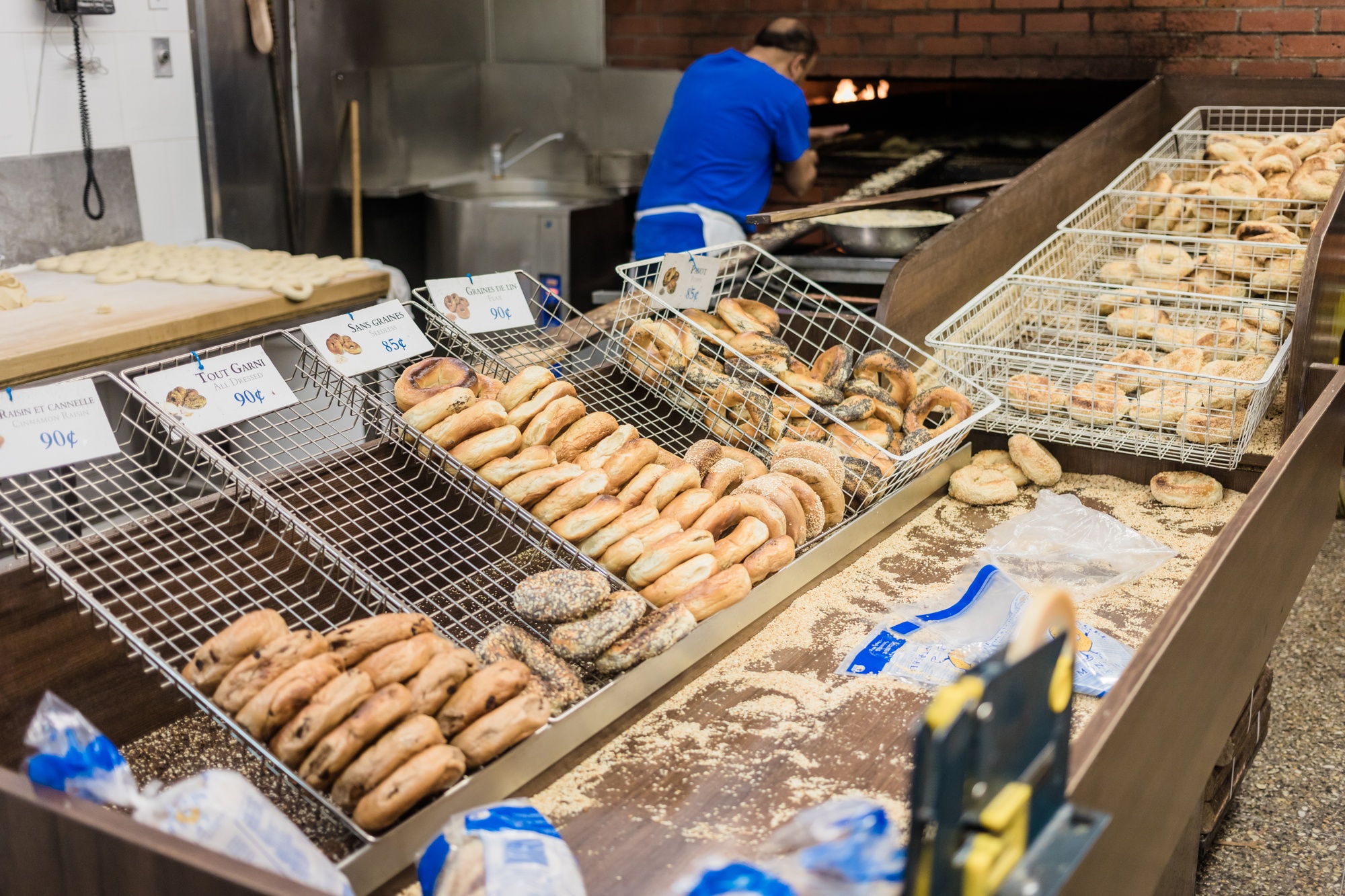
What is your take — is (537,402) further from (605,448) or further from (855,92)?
(855,92)

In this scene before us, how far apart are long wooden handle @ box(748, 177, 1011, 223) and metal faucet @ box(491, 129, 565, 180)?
8.66ft

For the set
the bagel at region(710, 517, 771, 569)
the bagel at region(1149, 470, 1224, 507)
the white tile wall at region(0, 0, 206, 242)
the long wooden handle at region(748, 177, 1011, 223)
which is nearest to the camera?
the bagel at region(710, 517, 771, 569)

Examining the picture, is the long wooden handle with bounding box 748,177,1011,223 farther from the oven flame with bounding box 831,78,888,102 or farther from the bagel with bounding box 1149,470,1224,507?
the oven flame with bounding box 831,78,888,102

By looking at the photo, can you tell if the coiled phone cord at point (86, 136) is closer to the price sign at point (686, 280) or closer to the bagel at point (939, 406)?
the price sign at point (686, 280)

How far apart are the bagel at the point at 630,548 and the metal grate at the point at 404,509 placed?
3cm

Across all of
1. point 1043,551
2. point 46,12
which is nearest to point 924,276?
point 1043,551

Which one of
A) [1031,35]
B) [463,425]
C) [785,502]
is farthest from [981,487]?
[1031,35]

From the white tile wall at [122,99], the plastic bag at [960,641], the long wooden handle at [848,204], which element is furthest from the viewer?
the white tile wall at [122,99]

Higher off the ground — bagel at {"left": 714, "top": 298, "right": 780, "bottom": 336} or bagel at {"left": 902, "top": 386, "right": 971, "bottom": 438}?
bagel at {"left": 714, "top": 298, "right": 780, "bottom": 336}

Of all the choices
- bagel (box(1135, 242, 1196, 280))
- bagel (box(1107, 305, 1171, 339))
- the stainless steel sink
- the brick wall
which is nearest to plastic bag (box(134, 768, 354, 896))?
bagel (box(1107, 305, 1171, 339))

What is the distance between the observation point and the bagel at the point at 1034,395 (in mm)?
2260

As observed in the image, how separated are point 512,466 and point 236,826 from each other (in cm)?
79

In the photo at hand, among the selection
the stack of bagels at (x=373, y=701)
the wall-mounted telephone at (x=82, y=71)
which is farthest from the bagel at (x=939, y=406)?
the wall-mounted telephone at (x=82, y=71)

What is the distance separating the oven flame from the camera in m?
5.12
